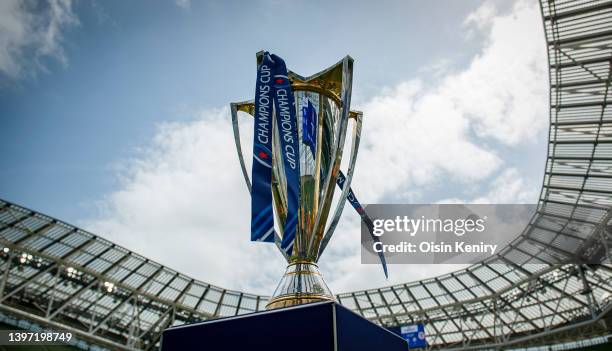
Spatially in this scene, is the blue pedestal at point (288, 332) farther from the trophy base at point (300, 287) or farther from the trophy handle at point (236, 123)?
the trophy handle at point (236, 123)

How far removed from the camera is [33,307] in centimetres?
3062

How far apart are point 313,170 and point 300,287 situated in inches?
110

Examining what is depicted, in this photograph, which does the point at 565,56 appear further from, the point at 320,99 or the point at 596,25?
the point at 320,99

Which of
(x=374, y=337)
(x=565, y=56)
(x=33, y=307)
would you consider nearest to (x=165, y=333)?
(x=374, y=337)

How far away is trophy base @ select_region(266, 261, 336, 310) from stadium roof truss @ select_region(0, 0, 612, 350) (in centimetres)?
1529

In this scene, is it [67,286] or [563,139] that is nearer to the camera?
[563,139]

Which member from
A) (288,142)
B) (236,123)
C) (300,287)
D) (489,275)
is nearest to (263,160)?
(288,142)

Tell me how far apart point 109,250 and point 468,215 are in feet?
75.6

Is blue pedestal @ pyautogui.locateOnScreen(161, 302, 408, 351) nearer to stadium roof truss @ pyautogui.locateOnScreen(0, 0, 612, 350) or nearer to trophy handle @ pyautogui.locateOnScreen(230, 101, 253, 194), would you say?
trophy handle @ pyautogui.locateOnScreen(230, 101, 253, 194)

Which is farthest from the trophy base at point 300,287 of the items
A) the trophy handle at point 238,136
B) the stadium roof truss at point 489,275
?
the stadium roof truss at point 489,275

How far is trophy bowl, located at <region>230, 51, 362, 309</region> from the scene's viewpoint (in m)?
8.89

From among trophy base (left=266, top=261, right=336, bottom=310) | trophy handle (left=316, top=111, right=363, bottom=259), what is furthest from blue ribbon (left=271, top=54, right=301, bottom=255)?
trophy handle (left=316, top=111, right=363, bottom=259)

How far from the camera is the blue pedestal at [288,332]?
21.6 feet

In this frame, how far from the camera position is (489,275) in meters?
33.9
